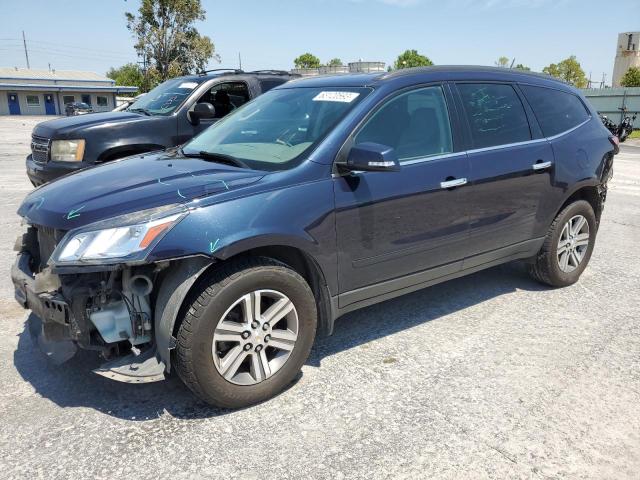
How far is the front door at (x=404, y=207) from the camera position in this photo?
10.6ft

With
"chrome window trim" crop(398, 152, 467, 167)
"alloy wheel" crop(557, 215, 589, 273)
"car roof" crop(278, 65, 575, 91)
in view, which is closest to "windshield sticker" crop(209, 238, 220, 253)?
"chrome window trim" crop(398, 152, 467, 167)

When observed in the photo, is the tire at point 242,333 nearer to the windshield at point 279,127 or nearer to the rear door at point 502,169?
the windshield at point 279,127

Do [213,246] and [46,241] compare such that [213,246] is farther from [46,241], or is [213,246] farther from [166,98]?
[166,98]

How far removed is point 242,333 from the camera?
287cm

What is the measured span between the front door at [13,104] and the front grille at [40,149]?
2267 inches

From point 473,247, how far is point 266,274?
1.80 metres

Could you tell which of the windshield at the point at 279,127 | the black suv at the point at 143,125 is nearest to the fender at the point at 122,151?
the black suv at the point at 143,125

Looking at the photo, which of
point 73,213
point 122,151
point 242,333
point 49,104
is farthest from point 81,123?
point 49,104

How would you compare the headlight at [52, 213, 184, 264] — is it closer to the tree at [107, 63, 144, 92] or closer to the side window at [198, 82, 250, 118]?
the side window at [198, 82, 250, 118]

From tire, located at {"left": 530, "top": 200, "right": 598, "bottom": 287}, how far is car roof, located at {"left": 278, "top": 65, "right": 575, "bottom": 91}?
1.16m

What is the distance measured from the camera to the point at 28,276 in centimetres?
305

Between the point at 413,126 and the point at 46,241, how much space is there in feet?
7.83

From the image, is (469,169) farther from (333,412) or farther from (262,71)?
(262,71)

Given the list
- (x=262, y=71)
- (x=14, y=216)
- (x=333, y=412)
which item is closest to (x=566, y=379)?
(x=333, y=412)
